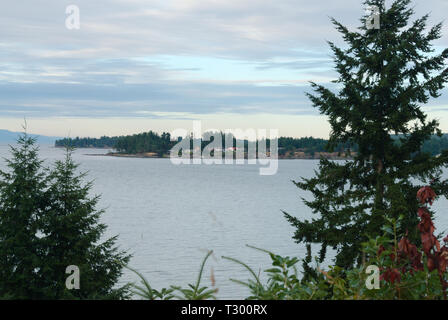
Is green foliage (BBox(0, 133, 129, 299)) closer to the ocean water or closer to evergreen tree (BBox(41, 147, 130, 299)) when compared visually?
evergreen tree (BBox(41, 147, 130, 299))

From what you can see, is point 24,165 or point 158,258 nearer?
point 24,165

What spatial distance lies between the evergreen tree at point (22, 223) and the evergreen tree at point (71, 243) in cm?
49

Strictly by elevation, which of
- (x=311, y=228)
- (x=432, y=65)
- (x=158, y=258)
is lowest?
(x=158, y=258)

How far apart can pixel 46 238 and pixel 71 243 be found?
1058 mm

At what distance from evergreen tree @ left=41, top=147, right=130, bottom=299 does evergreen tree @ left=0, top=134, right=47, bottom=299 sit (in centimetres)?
49

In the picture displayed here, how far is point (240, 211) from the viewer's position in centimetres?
8988

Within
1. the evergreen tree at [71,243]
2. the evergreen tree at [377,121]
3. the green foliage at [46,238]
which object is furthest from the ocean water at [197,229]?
the evergreen tree at [377,121]

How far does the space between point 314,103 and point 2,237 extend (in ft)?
49.3

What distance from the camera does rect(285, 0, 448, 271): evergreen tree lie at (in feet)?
72.7

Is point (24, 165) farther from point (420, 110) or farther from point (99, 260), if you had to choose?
point (420, 110)

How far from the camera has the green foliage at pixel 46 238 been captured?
1880 centimetres

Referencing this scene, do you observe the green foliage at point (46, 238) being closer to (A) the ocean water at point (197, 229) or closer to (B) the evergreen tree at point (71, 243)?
(B) the evergreen tree at point (71, 243)

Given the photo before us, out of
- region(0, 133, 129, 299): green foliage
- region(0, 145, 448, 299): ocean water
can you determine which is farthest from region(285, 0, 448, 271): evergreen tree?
region(0, 133, 129, 299): green foliage
